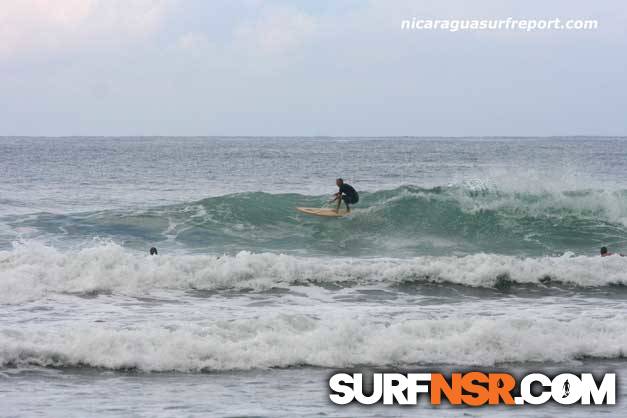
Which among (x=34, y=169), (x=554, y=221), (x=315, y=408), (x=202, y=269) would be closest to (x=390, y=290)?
(x=202, y=269)

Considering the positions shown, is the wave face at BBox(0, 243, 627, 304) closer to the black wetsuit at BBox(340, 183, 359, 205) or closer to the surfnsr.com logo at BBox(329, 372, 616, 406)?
the surfnsr.com logo at BBox(329, 372, 616, 406)

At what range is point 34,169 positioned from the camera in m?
49.6

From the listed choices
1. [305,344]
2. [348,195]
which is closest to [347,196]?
[348,195]

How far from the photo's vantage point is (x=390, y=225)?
897 inches

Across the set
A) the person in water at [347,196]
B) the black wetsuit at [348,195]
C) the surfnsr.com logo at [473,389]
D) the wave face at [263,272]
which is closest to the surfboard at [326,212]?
the person in water at [347,196]

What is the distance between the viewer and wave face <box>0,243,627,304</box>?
14.7 meters

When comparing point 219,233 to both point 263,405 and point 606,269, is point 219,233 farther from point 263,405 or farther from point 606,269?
point 263,405

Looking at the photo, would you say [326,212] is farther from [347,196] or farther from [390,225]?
[390,225]

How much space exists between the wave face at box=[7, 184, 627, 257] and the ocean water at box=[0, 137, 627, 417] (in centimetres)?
9

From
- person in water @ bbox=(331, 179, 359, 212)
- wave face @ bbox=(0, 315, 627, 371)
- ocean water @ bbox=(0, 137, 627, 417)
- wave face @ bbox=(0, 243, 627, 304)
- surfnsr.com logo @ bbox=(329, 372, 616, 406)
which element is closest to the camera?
surfnsr.com logo @ bbox=(329, 372, 616, 406)

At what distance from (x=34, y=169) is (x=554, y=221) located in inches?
1431

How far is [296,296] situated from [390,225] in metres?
8.93

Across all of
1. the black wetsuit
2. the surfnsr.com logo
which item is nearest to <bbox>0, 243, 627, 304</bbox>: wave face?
the surfnsr.com logo

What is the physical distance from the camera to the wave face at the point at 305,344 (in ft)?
32.5
